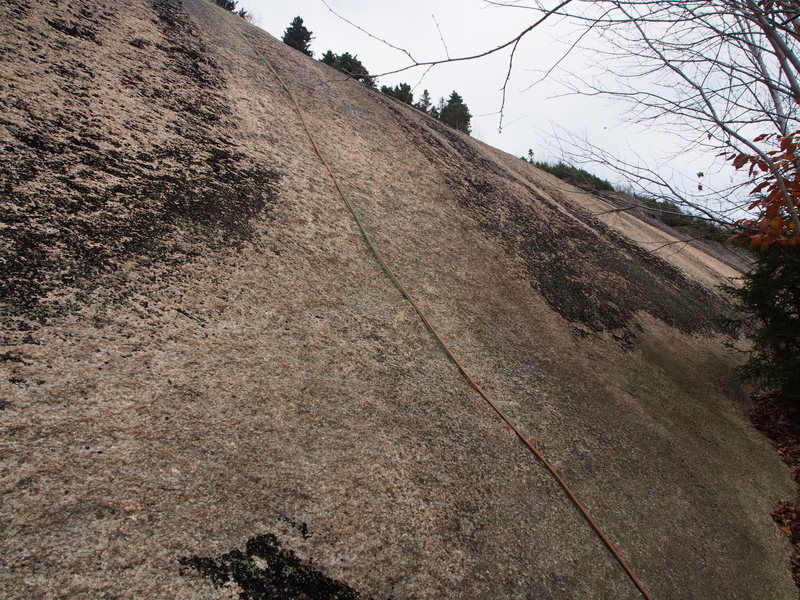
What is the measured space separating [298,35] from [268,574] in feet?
109

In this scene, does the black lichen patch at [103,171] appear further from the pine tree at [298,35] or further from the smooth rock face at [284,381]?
the pine tree at [298,35]

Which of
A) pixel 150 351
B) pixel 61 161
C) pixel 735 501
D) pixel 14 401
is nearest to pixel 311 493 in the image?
pixel 150 351

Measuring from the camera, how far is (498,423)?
3842mm

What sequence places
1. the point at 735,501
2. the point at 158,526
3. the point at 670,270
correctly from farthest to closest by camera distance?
the point at 670,270 → the point at 735,501 → the point at 158,526

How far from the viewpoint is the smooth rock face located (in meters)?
2.29

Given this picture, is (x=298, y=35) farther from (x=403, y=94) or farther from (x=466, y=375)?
(x=466, y=375)

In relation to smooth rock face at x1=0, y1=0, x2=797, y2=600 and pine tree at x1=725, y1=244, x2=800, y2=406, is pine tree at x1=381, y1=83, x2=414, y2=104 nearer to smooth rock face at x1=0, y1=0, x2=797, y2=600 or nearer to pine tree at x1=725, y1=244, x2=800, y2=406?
smooth rock face at x1=0, y1=0, x2=797, y2=600

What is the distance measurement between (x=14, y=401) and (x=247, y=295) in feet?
5.59

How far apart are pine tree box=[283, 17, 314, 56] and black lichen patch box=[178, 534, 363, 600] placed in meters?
32.2

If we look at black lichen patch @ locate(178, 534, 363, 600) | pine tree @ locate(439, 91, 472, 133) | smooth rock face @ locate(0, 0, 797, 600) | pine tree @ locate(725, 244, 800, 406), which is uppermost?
pine tree @ locate(439, 91, 472, 133)

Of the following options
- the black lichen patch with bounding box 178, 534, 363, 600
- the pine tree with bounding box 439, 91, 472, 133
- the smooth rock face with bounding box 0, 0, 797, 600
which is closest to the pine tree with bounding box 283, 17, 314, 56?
the pine tree with bounding box 439, 91, 472, 133

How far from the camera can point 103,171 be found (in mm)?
3859

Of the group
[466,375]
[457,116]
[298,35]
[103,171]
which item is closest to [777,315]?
[466,375]

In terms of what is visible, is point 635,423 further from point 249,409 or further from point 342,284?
point 249,409
